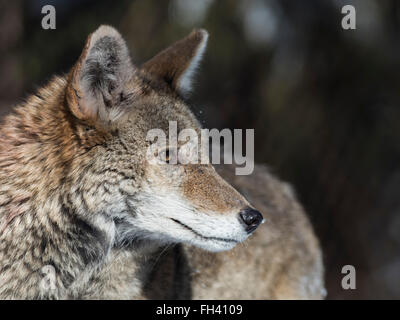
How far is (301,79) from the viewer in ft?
34.0

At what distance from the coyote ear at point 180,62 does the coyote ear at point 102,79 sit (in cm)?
44

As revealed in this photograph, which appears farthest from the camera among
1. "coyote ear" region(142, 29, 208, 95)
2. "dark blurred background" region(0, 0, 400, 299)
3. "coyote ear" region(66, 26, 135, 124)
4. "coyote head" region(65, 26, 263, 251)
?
"dark blurred background" region(0, 0, 400, 299)

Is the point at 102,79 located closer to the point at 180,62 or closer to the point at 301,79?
the point at 180,62

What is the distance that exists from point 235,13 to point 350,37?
2229 millimetres

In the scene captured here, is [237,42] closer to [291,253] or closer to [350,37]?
[350,37]

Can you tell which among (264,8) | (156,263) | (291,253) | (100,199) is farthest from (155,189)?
(264,8)

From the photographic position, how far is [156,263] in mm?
3781

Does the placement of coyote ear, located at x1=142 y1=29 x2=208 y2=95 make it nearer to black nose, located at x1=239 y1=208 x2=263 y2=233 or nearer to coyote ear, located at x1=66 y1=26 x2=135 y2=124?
coyote ear, located at x1=66 y1=26 x2=135 y2=124

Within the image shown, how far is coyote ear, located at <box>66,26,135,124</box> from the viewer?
2.93 metres

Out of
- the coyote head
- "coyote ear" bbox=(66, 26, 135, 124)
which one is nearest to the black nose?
the coyote head

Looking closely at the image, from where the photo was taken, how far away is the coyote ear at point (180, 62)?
365 centimetres

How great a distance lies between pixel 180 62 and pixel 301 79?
702 centimetres

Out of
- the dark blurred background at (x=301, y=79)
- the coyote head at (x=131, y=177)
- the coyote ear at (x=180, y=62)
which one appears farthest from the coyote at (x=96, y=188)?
the dark blurred background at (x=301, y=79)

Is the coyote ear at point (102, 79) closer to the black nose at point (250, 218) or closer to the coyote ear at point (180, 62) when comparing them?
the coyote ear at point (180, 62)
